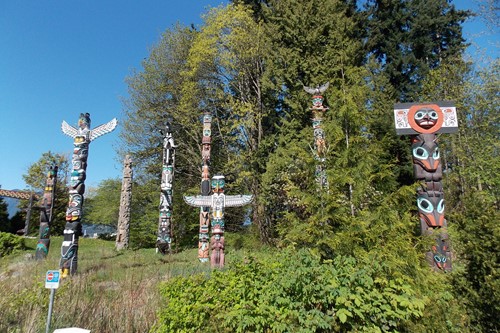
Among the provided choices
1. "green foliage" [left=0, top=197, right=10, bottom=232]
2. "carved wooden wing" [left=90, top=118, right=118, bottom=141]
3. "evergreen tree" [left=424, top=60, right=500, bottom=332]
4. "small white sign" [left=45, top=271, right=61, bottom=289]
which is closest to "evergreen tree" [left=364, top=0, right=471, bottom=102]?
"evergreen tree" [left=424, top=60, right=500, bottom=332]

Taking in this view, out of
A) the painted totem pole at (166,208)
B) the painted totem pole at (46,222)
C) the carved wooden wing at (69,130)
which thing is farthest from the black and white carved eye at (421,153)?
the painted totem pole at (46,222)

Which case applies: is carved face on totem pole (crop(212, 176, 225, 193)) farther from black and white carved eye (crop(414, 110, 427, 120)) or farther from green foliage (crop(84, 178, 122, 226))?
green foliage (crop(84, 178, 122, 226))

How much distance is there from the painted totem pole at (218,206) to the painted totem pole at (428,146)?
5.55 meters

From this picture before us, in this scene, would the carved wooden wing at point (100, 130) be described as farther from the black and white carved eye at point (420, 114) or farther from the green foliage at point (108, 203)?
the green foliage at point (108, 203)

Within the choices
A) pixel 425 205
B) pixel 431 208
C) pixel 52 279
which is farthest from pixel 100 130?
pixel 431 208

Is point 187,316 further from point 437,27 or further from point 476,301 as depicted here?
point 437,27

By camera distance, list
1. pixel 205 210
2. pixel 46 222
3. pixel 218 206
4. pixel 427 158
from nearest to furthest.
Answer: pixel 427 158 → pixel 218 206 → pixel 205 210 → pixel 46 222

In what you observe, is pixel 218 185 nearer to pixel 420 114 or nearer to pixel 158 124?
pixel 420 114

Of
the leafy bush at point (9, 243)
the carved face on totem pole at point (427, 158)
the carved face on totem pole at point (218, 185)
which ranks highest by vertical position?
the carved face on totem pole at point (427, 158)

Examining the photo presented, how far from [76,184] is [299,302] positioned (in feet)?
30.5

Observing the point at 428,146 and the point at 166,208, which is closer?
the point at 428,146

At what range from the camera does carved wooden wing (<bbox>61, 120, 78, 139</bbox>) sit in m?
10.9

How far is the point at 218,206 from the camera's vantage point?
1158 centimetres

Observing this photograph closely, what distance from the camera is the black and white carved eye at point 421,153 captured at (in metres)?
9.82
